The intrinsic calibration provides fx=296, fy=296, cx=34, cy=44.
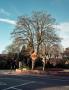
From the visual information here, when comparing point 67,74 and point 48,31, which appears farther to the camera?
point 48,31

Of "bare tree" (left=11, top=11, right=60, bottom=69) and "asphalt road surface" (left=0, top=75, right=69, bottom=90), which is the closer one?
"asphalt road surface" (left=0, top=75, right=69, bottom=90)

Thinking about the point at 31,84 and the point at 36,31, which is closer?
the point at 31,84

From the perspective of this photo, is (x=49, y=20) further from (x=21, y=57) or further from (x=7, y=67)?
(x=7, y=67)

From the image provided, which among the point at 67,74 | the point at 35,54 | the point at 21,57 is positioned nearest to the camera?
the point at 67,74

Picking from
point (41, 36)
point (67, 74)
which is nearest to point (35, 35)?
point (41, 36)

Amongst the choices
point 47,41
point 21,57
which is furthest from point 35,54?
point 21,57

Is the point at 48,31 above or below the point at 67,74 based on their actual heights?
above

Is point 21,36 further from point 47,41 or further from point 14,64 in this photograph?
point 14,64

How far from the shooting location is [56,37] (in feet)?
181

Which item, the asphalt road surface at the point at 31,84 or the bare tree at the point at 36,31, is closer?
the asphalt road surface at the point at 31,84

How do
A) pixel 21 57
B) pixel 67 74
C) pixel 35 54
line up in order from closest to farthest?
pixel 67 74, pixel 35 54, pixel 21 57

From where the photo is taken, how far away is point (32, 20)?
5638 centimetres

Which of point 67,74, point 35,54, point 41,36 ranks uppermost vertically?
point 41,36

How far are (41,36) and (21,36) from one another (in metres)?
3.79
